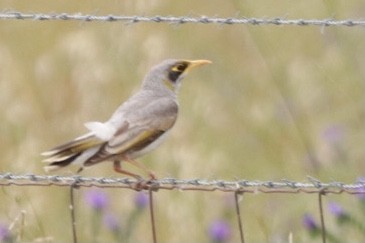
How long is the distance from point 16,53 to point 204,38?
123cm

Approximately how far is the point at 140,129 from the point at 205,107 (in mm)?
2081

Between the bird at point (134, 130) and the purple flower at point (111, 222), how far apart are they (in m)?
0.67

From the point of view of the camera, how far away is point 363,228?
23.7 feet

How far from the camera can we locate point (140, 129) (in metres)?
6.99

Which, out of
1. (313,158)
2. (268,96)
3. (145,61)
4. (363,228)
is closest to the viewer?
(363,228)

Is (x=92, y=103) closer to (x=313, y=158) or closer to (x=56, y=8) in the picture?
(x=313, y=158)

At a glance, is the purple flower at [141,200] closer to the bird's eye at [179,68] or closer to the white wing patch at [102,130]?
the bird's eye at [179,68]

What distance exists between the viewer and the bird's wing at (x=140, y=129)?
682cm

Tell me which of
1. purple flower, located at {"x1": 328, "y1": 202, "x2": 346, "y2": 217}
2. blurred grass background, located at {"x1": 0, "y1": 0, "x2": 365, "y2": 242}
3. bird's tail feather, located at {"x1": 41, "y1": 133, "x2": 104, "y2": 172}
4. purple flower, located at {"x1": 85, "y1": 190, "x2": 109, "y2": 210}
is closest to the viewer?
bird's tail feather, located at {"x1": 41, "y1": 133, "x2": 104, "y2": 172}

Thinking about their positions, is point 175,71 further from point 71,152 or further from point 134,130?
point 71,152

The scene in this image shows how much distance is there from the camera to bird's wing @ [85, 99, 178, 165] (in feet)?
22.4

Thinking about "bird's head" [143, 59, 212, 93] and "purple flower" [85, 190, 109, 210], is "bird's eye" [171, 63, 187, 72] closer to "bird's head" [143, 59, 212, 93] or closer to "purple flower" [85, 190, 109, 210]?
"bird's head" [143, 59, 212, 93]

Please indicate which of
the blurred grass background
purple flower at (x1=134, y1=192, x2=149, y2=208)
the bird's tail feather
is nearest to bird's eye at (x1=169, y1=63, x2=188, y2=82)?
purple flower at (x1=134, y1=192, x2=149, y2=208)

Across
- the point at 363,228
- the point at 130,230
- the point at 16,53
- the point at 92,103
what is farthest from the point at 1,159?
the point at 363,228
